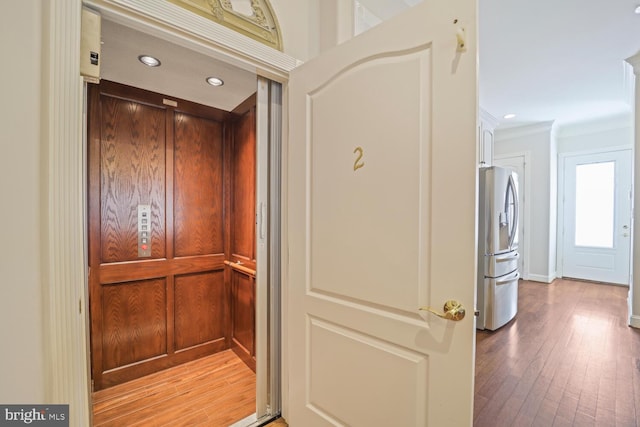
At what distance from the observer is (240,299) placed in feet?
8.26

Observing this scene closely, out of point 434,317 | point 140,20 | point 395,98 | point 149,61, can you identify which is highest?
point 149,61

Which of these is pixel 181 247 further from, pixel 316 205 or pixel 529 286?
pixel 529 286

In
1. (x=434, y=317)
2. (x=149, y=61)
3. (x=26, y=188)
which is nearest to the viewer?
(x=26, y=188)

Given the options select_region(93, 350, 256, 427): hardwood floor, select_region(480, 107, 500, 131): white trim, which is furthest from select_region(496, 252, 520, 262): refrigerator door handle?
select_region(93, 350, 256, 427): hardwood floor

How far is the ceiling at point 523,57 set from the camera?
5.88 feet

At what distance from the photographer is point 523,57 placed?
9.40 feet

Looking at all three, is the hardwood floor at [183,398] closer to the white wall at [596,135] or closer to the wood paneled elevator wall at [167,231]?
the wood paneled elevator wall at [167,231]

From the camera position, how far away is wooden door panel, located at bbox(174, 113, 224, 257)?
243 cm

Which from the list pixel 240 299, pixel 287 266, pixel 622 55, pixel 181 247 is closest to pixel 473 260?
pixel 287 266

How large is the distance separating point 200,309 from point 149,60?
2.00m

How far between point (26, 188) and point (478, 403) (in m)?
2.69

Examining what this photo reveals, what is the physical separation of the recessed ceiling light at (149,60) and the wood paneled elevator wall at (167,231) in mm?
413

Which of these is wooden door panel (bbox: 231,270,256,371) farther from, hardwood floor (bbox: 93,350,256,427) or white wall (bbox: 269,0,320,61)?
white wall (bbox: 269,0,320,61)

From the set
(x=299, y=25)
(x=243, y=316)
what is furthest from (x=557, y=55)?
(x=243, y=316)
